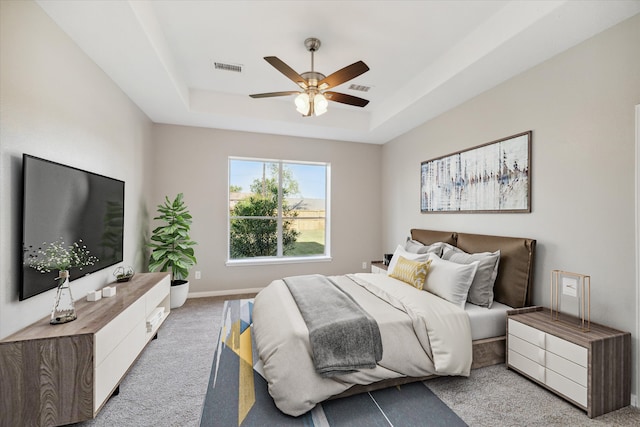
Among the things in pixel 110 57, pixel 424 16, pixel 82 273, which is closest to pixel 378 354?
pixel 82 273

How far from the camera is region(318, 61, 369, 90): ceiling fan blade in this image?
2275 millimetres

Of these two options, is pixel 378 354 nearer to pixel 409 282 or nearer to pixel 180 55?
pixel 409 282

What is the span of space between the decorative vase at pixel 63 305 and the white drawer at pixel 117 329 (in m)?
0.26


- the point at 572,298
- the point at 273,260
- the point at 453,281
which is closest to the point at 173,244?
the point at 273,260

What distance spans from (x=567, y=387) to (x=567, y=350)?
0.86 ft

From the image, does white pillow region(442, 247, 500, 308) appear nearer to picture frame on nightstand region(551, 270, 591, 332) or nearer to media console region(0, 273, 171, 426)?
picture frame on nightstand region(551, 270, 591, 332)

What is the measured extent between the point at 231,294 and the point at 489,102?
4.40 meters

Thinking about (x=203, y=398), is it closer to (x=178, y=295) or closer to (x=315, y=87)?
(x=178, y=295)

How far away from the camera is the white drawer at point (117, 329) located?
1.76 meters

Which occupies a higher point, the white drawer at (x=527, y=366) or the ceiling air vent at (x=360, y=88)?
the ceiling air vent at (x=360, y=88)

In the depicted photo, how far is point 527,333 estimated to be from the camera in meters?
2.22

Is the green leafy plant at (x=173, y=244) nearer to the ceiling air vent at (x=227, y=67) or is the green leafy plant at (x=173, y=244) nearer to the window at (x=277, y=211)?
the window at (x=277, y=211)

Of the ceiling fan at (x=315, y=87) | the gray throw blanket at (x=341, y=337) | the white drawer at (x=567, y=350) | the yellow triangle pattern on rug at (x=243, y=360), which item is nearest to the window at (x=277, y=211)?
the yellow triangle pattern on rug at (x=243, y=360)

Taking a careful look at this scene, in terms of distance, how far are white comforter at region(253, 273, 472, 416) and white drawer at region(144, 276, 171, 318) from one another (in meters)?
1.03
